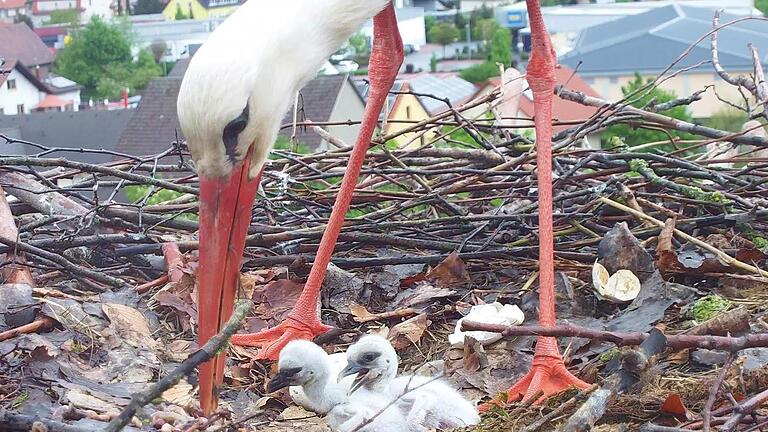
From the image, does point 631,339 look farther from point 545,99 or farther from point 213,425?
point 545,99

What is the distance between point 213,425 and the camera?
2.35m

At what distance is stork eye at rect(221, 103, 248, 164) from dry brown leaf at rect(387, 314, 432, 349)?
37.6 inches

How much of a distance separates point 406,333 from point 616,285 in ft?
2.38

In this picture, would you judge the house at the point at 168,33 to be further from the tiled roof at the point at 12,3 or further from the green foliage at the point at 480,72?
the green foliage at the point at 480,72

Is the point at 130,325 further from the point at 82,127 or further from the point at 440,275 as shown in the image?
the point at 82,127

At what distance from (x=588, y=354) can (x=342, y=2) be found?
4.24 feet

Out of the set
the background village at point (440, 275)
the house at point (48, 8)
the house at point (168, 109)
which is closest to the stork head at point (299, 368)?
the background village at point (440, 275)

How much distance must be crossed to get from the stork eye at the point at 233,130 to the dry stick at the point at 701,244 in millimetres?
1745

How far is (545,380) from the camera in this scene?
2955mm

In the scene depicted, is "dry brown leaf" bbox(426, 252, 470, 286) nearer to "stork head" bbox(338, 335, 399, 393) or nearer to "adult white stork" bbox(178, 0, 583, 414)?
"adult white stork" bbox(178, 0, 583, 414)

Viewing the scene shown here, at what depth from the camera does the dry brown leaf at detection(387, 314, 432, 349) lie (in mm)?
3260

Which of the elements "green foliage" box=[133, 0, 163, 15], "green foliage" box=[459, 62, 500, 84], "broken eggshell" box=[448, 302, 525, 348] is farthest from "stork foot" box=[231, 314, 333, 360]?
"green foliage" box=[133, 0, 163, 15]

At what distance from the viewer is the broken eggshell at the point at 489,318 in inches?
125

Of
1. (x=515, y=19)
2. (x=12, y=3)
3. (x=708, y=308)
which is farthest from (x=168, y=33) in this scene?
(x=708, y=308)
